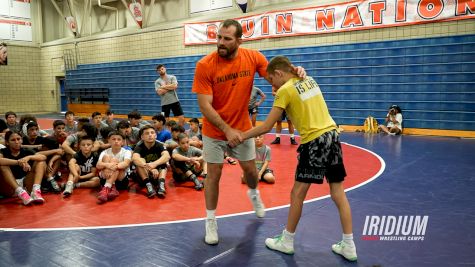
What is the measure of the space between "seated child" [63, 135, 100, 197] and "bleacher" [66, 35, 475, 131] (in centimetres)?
885

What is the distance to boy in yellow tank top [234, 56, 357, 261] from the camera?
9.10 feet

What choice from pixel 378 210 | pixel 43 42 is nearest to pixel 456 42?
pixel 378 210

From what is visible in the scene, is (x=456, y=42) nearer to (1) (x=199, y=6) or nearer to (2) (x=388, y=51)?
(2) (x=388, y=51)

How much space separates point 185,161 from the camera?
5.50m

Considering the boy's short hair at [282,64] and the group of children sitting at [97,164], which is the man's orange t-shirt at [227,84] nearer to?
the boy's short hair at [282,64]

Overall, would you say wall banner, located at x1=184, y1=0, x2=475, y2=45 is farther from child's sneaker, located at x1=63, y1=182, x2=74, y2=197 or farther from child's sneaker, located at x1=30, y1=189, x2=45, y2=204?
child's sneaker, located at x1=30, y1=189, x2=45, y2=204

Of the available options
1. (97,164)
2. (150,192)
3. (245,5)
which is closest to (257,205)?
(150,192)

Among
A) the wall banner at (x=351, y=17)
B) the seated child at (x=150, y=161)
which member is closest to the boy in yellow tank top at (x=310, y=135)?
the seated child at (x=150, y=161)

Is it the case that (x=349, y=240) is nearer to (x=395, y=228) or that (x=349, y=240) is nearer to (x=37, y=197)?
(x=395, y=228)

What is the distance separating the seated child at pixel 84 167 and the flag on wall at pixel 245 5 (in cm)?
1021

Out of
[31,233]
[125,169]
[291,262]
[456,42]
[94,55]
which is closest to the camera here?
[291,262]

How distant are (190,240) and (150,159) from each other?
223cm

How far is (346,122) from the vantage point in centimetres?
1220

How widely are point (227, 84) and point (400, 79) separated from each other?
9.42 meters
